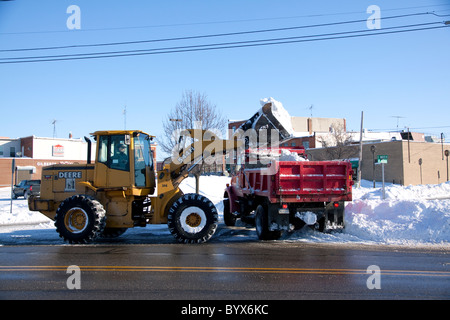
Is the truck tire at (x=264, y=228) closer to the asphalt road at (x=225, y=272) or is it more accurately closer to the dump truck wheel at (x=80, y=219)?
the asphalt road at (x=225, y=272)

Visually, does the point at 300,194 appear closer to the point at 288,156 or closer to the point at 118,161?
the point at 288,156

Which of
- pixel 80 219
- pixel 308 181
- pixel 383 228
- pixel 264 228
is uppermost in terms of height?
pixel 308 181

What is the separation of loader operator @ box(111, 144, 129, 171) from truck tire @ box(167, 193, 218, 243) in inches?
71.1

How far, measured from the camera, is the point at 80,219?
424 inches

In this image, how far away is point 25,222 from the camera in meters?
16.5

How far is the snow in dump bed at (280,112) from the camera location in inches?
453

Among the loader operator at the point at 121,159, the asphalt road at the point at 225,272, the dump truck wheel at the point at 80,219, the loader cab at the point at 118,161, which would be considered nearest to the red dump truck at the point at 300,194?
the asphalt road at the point at 225,272

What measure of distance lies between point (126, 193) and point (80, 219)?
140 cm

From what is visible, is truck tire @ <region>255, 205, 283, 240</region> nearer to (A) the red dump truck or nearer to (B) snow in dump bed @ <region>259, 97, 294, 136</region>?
(A) the red dump truck

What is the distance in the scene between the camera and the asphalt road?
5.93 metres

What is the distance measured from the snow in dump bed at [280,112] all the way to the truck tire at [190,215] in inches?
128

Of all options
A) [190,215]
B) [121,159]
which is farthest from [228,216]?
[121,159]

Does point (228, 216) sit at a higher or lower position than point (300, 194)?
lower
